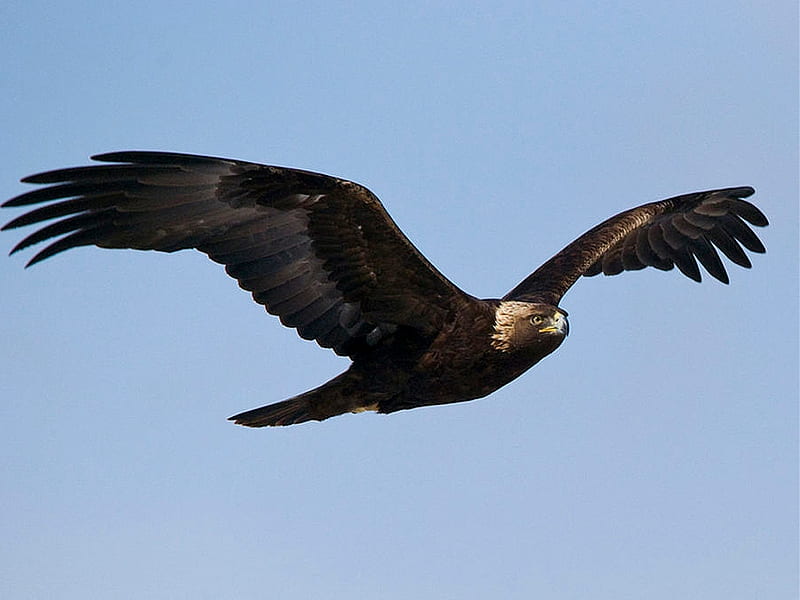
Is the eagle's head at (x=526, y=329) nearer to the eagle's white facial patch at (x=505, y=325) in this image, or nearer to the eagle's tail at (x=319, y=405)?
the eagle's white facial patch at (x=505, y=325)

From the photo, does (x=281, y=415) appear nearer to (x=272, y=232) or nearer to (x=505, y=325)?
(x=272, y=232)

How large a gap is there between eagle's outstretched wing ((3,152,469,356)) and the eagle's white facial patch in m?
0.29

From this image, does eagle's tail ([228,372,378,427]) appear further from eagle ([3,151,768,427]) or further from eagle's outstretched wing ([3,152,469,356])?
eagle's outstretched wing ([3,152,469,356])

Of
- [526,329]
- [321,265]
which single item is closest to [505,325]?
[526,329]

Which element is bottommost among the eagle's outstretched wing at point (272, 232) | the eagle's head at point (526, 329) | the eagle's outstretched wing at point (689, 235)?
the eagle's head at point (526, 329)

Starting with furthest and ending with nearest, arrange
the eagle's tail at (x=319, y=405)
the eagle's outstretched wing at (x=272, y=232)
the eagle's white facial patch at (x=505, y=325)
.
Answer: the eagle's tail at (x=319, y=405) < the eagle's white facial patch at (x=505, y=325) < the eagle's outstretched wing at (x=272, y=232)

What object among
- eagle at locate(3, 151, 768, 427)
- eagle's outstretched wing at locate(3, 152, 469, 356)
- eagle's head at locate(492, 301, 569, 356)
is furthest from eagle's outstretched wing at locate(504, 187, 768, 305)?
eagle's outstretched wing at locate(3, 152, 469, 356)

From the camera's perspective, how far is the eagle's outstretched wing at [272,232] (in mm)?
8109

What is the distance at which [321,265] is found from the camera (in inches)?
342

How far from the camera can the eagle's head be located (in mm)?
8656

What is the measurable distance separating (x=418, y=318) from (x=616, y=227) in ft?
10.9

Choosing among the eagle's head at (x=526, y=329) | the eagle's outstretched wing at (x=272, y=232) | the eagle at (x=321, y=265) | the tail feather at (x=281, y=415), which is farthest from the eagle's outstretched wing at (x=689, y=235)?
the tail feather at (x=281, y=415)

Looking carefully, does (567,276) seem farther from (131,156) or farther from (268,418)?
(131,156)

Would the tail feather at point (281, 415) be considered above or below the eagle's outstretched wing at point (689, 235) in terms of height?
below
